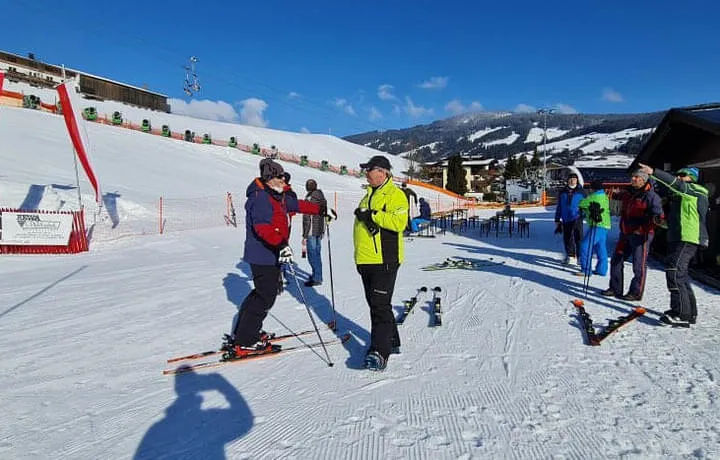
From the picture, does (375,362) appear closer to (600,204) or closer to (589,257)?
(589,257)

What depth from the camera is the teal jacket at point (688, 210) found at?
4.45 m

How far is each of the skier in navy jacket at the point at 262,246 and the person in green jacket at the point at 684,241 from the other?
4.06m

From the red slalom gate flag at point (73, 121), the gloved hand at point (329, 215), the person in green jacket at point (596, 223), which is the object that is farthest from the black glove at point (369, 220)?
the red slalom gate flag at point (73, 121)

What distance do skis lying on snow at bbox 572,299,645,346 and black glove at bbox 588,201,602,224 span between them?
1944 mm

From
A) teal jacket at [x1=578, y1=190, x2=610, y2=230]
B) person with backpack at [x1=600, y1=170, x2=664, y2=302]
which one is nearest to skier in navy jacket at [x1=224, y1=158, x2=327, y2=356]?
person with backpack at [x1=600, y1=170, x2=664, y2=302]

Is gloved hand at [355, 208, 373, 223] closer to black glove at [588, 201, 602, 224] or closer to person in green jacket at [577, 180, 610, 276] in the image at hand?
person in green jacket at [577, 180, 610, 276]

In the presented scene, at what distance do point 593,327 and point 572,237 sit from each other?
4344 mm

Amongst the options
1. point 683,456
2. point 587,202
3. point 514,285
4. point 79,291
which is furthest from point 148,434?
point 587,202

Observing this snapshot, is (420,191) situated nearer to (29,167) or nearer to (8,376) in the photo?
(29,167)

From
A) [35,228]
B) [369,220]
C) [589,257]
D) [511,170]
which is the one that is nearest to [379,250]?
[369,220]

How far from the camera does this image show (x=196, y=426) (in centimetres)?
271

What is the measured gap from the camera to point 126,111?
170 ft

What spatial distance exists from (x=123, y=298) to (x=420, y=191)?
120 ft

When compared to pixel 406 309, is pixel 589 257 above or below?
above
